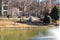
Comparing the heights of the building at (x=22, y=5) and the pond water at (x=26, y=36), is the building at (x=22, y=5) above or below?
above

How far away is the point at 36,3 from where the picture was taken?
47.7 m

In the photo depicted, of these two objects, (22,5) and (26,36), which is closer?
(26,36)

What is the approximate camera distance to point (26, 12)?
46250 mm

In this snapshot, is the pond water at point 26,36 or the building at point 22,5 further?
the building at point 22,5

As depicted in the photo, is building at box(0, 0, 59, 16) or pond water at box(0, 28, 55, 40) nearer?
pond water at box(0, 28, 55, 40)

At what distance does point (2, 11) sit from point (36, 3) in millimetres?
10044

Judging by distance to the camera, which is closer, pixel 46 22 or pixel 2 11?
pixel 46 22

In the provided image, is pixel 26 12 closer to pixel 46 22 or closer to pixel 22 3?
pixel 22 3

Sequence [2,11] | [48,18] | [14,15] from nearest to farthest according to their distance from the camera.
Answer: [48,18] → [14,15] → [2,11]

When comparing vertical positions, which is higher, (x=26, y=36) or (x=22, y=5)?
(x=22, y=5)

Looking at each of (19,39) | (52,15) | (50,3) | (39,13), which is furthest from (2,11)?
(19,39)

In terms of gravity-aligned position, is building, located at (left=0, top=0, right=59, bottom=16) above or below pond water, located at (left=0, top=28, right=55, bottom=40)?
above

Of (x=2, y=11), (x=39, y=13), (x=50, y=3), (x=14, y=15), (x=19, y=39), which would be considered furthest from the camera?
(x=2, y=11)

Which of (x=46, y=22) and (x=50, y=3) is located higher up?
(x=50, y=3)
